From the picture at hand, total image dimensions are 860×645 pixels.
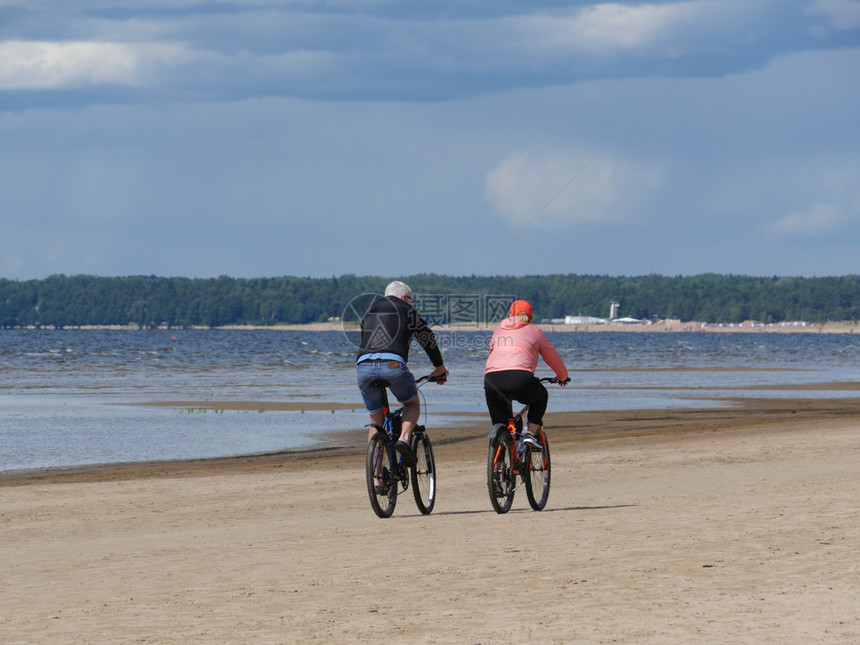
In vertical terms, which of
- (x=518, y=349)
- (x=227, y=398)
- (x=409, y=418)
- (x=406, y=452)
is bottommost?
(x=227, y=398)

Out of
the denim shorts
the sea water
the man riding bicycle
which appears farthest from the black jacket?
the sea water

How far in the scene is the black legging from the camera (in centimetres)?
1009

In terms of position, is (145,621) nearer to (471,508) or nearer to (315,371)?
(471,508)

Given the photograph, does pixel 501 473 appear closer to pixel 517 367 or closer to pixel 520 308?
pixel 517 367

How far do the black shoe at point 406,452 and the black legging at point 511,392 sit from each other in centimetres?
83

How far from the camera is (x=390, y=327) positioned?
32.4 ft

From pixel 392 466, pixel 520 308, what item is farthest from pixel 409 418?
pixel 520 308

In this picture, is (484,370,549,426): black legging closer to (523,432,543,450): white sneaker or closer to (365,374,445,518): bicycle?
(523,432,543,450): white sneaker

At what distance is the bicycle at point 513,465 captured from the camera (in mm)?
10195

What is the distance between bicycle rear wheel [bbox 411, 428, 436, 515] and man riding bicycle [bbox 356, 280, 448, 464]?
0.64 m

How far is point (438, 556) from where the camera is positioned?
8367 mm

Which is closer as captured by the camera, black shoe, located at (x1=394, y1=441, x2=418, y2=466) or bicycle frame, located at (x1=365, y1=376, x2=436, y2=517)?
bicycle frame, located at (x1=365, y1=376, x2=436, y2=517)

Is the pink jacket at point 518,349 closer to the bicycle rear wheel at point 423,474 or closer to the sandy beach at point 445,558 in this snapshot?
the bicycle rear wheel at point 423,474

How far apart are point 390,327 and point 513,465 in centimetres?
182
